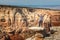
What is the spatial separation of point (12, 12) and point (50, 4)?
76cm

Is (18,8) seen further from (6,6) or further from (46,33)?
(46,33)

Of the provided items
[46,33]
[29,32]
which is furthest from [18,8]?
[46,33]

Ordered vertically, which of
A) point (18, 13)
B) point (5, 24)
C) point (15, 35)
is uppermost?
point (18, 13)

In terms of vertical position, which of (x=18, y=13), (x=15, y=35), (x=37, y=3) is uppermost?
(x=37, y=3)

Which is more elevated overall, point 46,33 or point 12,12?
point 12,12

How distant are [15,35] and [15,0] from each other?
670 mm

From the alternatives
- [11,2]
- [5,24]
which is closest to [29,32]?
[5,24]

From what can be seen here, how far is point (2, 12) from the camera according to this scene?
110 inches

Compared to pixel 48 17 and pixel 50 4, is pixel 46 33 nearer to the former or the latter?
pixel 48 17

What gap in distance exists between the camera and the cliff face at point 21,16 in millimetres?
2787

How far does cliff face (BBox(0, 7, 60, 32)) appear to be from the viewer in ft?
9.14

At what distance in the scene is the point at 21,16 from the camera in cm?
285

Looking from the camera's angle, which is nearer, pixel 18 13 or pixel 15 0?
pixel 15 0

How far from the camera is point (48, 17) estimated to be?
292cm
